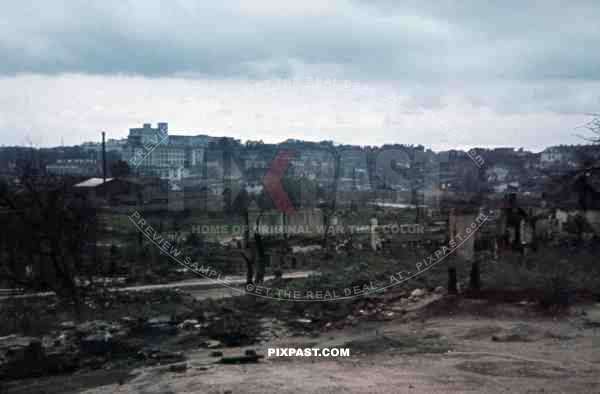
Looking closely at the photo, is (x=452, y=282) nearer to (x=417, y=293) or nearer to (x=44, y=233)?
(x=417, y=293)

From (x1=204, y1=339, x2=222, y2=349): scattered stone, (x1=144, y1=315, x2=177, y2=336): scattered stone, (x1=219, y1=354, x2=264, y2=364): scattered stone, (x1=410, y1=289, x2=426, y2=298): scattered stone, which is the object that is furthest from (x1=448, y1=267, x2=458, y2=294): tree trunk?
(x1=144, y1=315, x2=177, y2=336): scattered stone

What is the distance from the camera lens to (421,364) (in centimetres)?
833

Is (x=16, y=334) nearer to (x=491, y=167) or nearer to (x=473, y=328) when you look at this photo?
(x=473, y=328)

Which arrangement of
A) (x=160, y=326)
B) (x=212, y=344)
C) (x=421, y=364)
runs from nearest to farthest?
1. (x=421, y=364)
2. (x=212, y=344)
3. (x=160, y=326)

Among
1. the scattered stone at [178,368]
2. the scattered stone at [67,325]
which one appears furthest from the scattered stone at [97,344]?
the scattered stone at [178,368]

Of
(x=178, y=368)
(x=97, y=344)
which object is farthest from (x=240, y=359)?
(x=97, y=344)

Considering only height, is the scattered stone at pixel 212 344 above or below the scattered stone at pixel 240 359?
below

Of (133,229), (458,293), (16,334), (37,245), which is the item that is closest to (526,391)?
(458,293)

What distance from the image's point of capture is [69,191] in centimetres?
1091

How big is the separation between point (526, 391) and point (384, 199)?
105ft

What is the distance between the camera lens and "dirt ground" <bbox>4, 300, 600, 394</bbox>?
731cm

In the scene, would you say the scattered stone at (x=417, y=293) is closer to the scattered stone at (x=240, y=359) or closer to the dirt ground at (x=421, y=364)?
the dirt ground at (x=421, y=364)

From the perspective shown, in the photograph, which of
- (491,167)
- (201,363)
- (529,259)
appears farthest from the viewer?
Answer: (491,167)

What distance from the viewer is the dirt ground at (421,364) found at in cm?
731
